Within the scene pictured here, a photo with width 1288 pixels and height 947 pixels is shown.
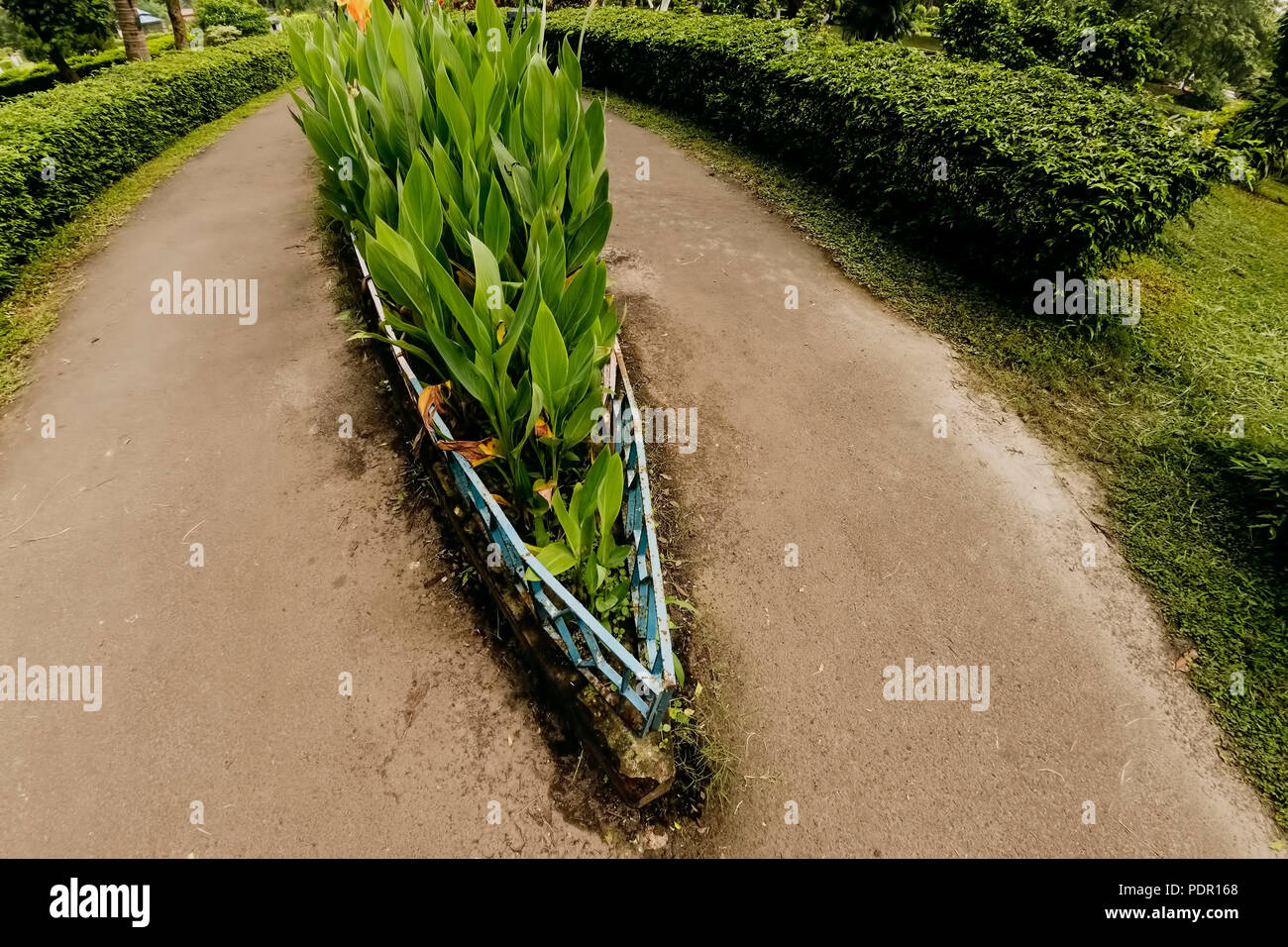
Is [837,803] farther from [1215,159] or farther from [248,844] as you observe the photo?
[1215,159]

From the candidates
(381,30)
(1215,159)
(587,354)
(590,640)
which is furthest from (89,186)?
(1215,159)

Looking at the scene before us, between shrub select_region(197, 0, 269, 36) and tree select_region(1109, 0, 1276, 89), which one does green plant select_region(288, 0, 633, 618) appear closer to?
shrub select_region(197, 0, 269, 36)

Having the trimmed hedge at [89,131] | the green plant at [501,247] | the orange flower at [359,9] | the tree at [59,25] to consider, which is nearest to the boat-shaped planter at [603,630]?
the green plant at [501,247]

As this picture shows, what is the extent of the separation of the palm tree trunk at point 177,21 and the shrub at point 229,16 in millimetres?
9783

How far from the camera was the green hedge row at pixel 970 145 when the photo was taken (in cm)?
432

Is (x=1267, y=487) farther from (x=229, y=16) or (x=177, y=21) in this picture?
(x=229, y=16)

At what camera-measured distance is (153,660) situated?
2.69m

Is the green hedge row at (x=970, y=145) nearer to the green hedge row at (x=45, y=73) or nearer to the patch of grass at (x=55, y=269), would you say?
the patch of grass at (x=55, y=269)

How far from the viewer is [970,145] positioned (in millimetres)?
5012

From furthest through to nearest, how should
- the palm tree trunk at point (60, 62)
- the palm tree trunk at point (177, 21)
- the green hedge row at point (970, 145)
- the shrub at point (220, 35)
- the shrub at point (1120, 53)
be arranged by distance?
1. the shrub at point (220, 35)
2. the palm tree trunk at point (177, 21)
3. the palm tree trunk at point (60, 62)
4. the shrub at point (1120, 53)
5. the green hedge row at point (970, 145)

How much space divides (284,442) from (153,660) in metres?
1.54

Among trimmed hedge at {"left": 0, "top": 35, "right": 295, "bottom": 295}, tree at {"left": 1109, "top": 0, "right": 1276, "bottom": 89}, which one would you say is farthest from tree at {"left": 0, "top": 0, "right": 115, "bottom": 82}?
tree at {"left": 1109, "top": 0, "right": 1276, "bottom": 89}

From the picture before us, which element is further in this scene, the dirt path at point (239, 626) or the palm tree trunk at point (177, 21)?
the palm tree trunk at point (177, 21)

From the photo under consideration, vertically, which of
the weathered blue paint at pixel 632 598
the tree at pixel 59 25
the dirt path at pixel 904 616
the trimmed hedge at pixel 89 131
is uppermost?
the tree at pixel 59 25
